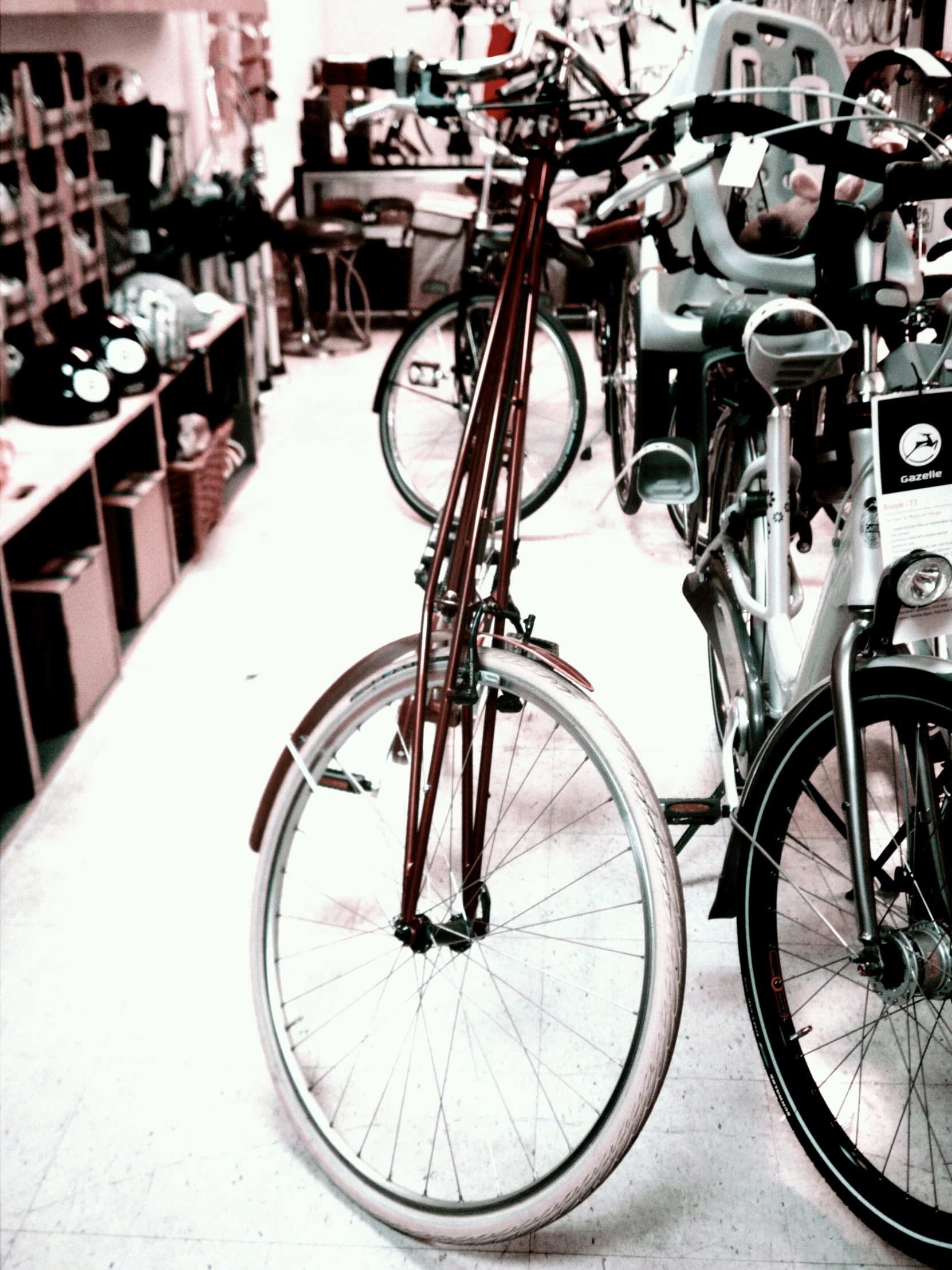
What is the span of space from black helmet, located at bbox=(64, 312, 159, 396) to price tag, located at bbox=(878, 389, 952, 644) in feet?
6.82

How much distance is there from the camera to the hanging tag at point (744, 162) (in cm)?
123

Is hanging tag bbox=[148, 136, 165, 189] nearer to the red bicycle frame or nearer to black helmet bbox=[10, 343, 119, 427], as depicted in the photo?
black helmet bbox=[10, 343, 119, 427]

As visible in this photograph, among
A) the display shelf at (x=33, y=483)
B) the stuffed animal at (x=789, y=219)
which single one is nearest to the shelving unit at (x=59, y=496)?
the display shelf at (x=33, y=483)

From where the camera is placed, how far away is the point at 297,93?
6242 millimetres

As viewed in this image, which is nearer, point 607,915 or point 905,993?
point 905,993

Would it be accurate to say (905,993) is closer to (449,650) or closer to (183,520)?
(449,650)

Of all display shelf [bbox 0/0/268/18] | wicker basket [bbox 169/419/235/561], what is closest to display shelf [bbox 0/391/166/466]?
wicker basket [bbox 169/419/235/561]

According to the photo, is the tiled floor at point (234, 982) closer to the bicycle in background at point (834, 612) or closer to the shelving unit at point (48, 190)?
the bicycle in background at point (834, 612)

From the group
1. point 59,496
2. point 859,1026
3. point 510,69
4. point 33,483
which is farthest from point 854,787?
point 59,496

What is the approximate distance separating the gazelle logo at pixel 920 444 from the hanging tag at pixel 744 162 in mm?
312

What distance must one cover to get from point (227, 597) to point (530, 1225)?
84.3 inches

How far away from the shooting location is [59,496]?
2.61 metres

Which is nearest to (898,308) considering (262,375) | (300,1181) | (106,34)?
(300,1181)

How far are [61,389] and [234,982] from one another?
149cm
